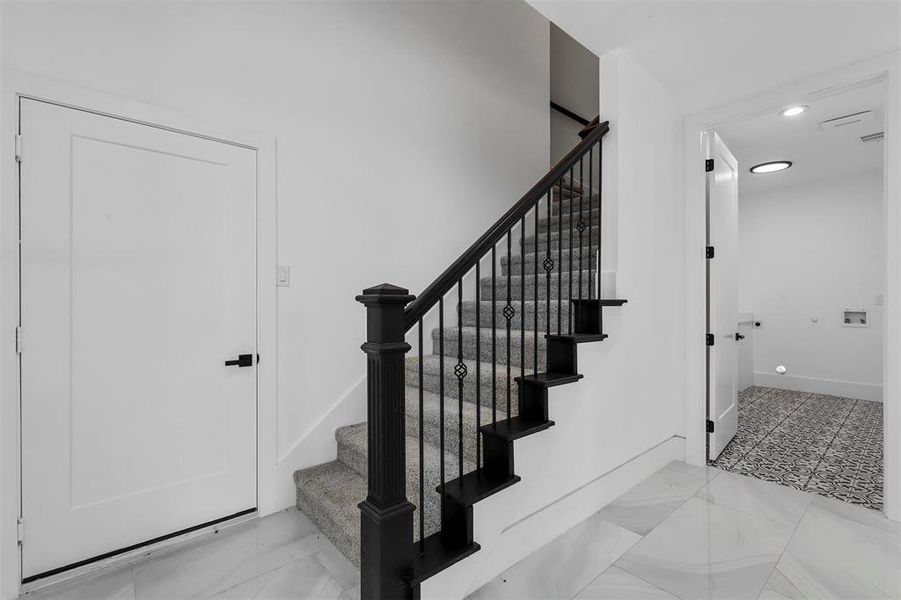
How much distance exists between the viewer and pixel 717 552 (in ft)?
6.45

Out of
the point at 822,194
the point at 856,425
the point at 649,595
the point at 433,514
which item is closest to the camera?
the point at 649,595

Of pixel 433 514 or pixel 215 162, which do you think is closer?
pixel 433 514

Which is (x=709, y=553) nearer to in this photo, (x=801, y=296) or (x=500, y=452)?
(x=500, y=452)

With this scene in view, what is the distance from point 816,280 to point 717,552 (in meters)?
4.95

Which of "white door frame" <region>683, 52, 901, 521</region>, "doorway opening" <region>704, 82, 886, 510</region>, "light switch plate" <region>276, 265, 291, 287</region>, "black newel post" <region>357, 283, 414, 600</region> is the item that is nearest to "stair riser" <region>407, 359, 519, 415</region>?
"black newel post" <region>357, 283, 414, 600</region>

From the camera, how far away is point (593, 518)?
7.48 ft

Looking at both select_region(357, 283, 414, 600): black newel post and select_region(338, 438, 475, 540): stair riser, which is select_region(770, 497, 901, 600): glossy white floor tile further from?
select_region(357, 283, 414, 600): black newel post

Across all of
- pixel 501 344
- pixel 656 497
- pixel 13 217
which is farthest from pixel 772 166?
pixel 13 217

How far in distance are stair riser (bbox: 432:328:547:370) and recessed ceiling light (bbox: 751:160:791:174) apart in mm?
3798

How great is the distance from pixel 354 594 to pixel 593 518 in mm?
1296

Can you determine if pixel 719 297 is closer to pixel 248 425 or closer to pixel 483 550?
pixel 483 550

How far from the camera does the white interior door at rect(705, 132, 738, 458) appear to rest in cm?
299

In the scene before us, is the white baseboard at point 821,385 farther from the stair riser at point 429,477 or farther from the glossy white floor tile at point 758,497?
the stair riser at point 429,477

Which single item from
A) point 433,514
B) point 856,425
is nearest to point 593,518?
point 433,514
